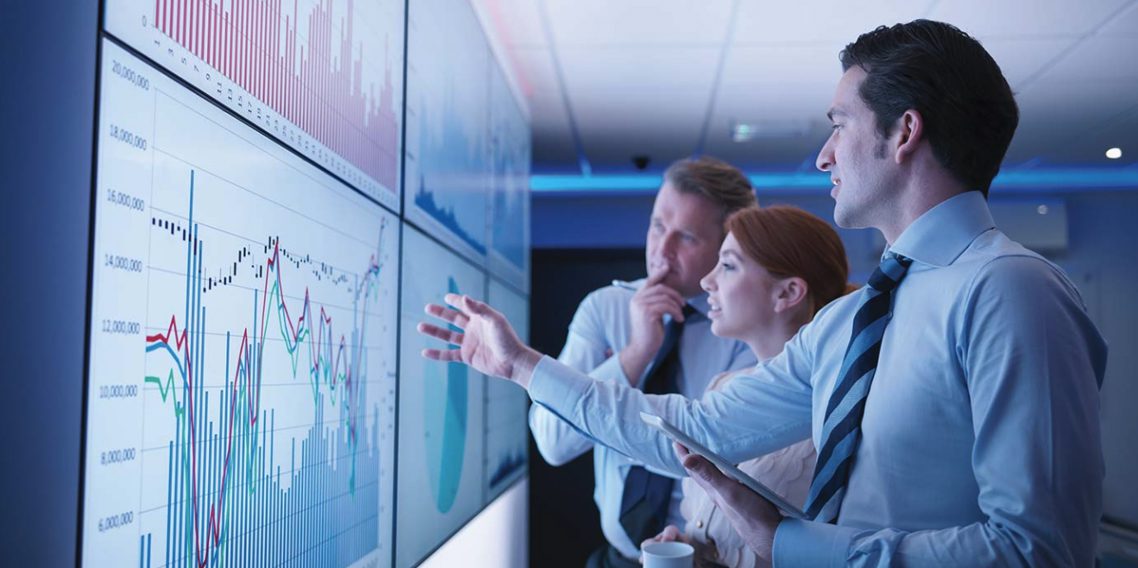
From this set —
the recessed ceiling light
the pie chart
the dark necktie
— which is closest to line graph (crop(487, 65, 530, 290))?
the pie chart

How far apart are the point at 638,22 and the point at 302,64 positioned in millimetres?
1925

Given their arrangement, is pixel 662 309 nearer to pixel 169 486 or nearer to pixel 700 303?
pixel 700 303

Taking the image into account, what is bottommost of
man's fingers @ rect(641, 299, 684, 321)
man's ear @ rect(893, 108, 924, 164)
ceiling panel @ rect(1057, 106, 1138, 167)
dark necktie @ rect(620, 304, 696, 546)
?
dark necktie @ rect(620, 304, 696, 546)

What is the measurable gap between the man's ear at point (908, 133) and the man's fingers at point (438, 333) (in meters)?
0.83

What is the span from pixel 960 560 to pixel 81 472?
0.93m

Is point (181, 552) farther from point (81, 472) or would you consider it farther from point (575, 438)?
point (575, 438)

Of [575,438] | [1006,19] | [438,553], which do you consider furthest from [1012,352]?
[1006,19]

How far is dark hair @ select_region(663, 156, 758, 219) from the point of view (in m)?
2.22

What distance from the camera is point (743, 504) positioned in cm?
116

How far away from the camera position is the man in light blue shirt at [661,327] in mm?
2119

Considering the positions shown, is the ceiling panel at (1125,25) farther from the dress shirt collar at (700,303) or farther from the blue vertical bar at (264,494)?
the blue vertical bar at (264,494)

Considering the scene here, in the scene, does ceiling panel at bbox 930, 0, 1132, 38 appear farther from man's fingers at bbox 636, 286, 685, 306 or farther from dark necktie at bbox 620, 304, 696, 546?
dark necktie at bbox 620, 304, 696, 546

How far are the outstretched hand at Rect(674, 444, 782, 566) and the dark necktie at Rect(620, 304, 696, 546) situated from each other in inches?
34.7

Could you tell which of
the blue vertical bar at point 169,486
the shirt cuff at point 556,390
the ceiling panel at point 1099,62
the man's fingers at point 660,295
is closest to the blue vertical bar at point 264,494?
the blue vertical bar at point 169,486
